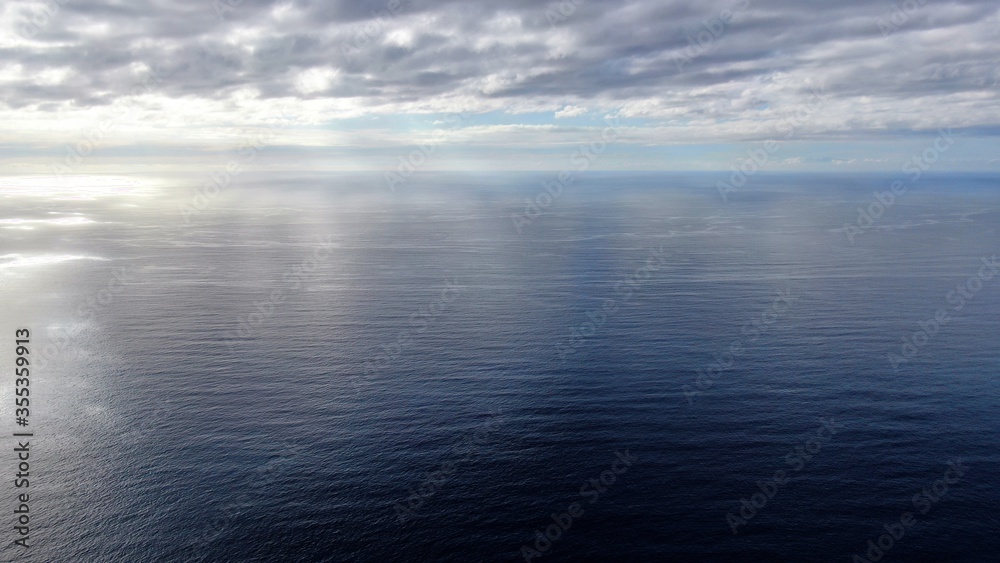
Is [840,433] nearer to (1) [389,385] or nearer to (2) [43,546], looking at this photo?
(1) [389,385]

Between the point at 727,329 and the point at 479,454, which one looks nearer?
the point at 479,454

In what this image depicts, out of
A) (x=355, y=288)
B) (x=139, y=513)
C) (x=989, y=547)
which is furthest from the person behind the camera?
(x=355, y=288)

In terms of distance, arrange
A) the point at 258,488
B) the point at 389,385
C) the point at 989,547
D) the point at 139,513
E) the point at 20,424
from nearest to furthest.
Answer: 1. the point at 989,547
2. the point at 139,513
3. the point at 258,488
4. the point at 20,424
5. the point at 389,385

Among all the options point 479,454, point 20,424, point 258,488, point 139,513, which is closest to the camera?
point 139,513

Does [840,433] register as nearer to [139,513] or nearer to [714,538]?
[714,538]

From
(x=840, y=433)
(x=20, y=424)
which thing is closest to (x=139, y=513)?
(x=20, y=424)

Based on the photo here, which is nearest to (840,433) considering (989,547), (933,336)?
(989,547)

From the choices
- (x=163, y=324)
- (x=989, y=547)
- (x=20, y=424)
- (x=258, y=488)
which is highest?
(x=163, y=324)

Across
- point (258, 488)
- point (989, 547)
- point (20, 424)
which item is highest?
point (20, 424)

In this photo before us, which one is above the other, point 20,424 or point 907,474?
point 20,424
